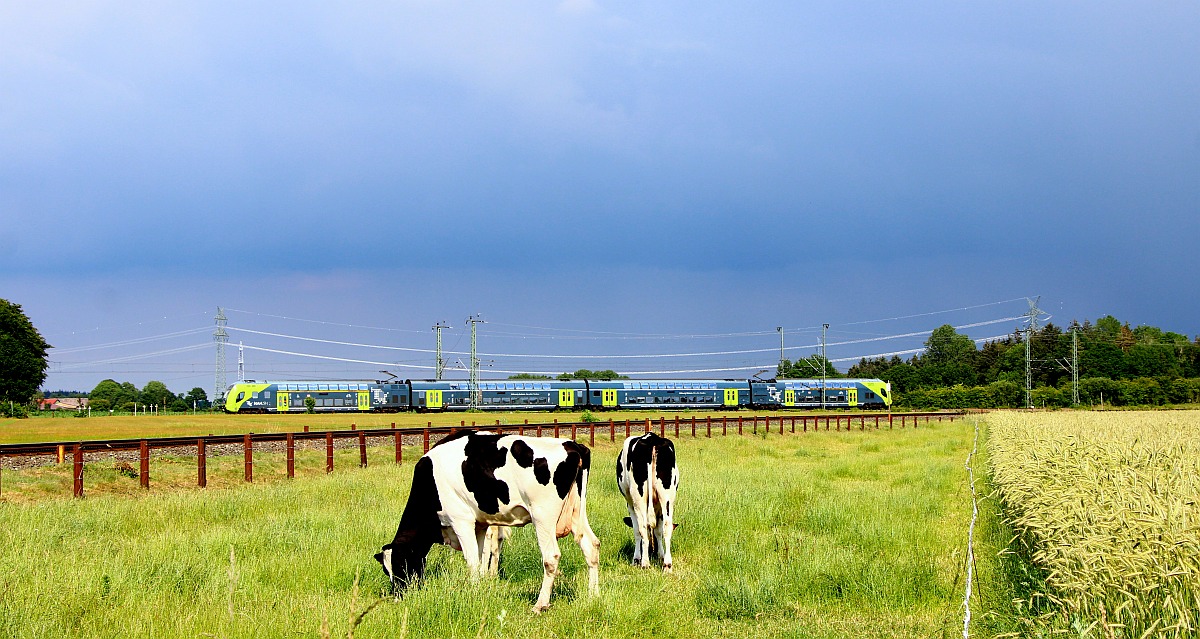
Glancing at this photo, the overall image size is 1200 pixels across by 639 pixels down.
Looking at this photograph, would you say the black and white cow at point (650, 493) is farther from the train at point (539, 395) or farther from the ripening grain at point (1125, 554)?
the train at point (539, 395)

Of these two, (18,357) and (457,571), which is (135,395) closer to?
(18,357)

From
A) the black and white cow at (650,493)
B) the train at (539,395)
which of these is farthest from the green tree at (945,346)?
the black and white cow at (650,493)

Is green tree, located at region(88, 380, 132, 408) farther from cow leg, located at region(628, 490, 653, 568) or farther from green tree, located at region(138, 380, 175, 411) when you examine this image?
cow leg, located at region(628, 490, 653, 568)

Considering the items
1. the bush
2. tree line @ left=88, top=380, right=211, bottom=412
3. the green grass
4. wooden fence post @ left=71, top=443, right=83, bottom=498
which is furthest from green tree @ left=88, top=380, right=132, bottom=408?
the green grass

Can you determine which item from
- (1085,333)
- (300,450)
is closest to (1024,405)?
(1085,333)

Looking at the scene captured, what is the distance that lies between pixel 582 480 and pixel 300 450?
65.6ft

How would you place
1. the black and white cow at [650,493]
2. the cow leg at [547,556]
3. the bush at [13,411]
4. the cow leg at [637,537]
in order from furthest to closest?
the bush at [13,411] < the black and white cow at [650,493] < the cow leg at [637,537] < the cow leg at [547,556]

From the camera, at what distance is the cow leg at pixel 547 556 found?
280 inches

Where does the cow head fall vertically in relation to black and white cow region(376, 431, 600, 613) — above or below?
below

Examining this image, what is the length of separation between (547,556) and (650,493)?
2665mm

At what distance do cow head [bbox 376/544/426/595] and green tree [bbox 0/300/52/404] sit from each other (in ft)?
229

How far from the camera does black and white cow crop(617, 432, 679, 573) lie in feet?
31.4

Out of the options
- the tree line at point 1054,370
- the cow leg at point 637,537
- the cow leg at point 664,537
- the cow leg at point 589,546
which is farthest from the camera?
the tree line at point 1054,370

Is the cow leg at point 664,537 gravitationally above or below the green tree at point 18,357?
below
